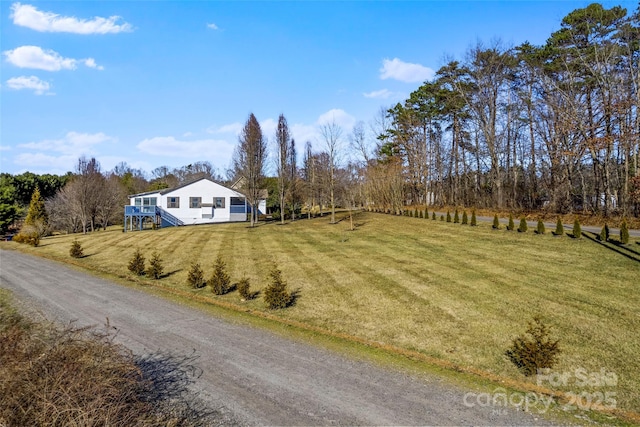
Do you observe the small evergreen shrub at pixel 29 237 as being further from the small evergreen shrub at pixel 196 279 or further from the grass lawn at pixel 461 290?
the small evergreen shrub at pixel 196 279

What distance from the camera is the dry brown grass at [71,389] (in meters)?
3.57

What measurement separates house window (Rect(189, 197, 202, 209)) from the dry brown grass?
38805 millimetres

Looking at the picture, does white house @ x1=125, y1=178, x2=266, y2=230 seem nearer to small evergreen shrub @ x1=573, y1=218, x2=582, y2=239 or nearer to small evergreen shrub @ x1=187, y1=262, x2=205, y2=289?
small evergreen shrub @ x1=187, y1=262, x2=205, y2=289

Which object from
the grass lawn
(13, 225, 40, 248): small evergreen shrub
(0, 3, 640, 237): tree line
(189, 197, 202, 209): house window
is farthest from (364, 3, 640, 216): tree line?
(13, 225, 40, 248): small evergreen shrub

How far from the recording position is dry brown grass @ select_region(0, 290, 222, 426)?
3574 mm

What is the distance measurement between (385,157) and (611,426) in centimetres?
4564

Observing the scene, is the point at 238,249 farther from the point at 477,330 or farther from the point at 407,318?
the point at 477,330

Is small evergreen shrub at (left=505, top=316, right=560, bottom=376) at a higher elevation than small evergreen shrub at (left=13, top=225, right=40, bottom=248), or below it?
below

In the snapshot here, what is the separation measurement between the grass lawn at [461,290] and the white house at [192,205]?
742 inches

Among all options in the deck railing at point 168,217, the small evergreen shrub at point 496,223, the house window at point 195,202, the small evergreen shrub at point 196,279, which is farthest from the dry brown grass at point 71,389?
the house window at point 195,202

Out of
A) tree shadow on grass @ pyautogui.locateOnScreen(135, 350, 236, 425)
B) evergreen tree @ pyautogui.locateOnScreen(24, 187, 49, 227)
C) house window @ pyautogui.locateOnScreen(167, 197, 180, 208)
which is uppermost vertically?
house window @ pyautogui.locateOnScreen(167, 197, 180, 208)

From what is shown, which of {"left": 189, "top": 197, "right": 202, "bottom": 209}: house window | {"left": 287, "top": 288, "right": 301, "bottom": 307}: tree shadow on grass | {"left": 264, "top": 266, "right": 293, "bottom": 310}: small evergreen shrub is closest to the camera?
{"left": 264, "top": 266, "right": 293, "bottom": 310}: small evergreen shrub

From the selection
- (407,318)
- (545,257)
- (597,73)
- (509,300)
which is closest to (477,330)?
(407,318)

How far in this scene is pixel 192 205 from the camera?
42625 millimetres
